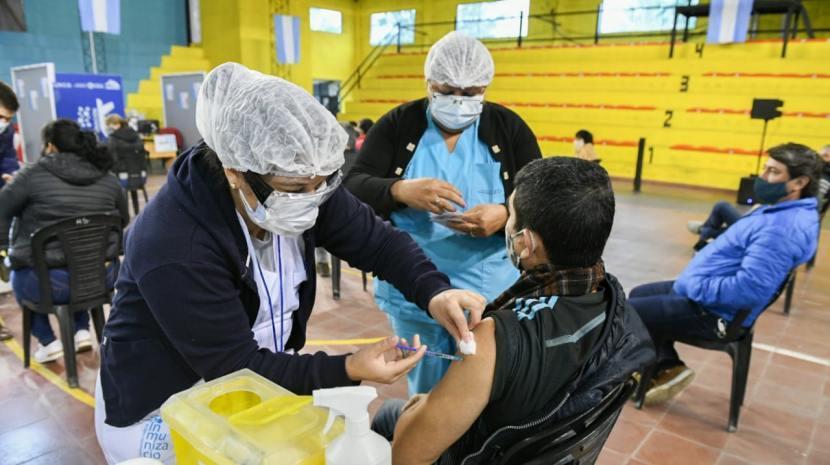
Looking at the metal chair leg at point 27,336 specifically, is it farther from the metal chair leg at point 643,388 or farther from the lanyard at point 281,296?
the metal chair leg at point 643,388

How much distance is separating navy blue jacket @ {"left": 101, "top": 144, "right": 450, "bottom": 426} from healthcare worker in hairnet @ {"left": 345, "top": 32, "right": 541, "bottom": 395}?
70 centimetres

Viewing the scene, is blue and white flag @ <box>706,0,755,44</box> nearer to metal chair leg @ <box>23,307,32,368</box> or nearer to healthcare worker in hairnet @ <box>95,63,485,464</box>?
healthcare worker in hairnet @ <box>95,63,485,464</box>

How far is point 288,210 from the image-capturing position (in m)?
1.06

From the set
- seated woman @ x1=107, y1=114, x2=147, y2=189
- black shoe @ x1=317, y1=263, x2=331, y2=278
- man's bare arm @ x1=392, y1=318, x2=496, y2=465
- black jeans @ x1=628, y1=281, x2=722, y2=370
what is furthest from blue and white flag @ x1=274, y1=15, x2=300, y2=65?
man's bare arm @ x1=392, y1=318, x2=496, y2=465

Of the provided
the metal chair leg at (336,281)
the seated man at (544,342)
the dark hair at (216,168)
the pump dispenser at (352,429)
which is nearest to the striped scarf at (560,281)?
the seated man at (544,342)

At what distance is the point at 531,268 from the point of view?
1191 millimetres

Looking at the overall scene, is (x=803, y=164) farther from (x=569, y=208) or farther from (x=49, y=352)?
(x=49, y=352)

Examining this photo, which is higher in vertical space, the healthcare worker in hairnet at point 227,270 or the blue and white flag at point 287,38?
Result: the blue and white flag at point 287,38

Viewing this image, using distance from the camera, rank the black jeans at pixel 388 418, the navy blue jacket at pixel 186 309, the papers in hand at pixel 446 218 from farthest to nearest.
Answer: the papers in hand at pixel 446 218
the black jeans at pixel 388 418
the navy blue jacket at pixel 186 309

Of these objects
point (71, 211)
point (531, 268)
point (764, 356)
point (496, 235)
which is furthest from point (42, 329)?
point (764, 356)

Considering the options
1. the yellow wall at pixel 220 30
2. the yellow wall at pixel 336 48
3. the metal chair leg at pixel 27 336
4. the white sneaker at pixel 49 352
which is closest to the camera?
the metal chair leg at pixel 27 336

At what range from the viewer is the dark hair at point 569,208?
107 cm

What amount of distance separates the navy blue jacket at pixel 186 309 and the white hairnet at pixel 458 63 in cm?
87

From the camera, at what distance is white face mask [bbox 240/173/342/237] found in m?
1.04
